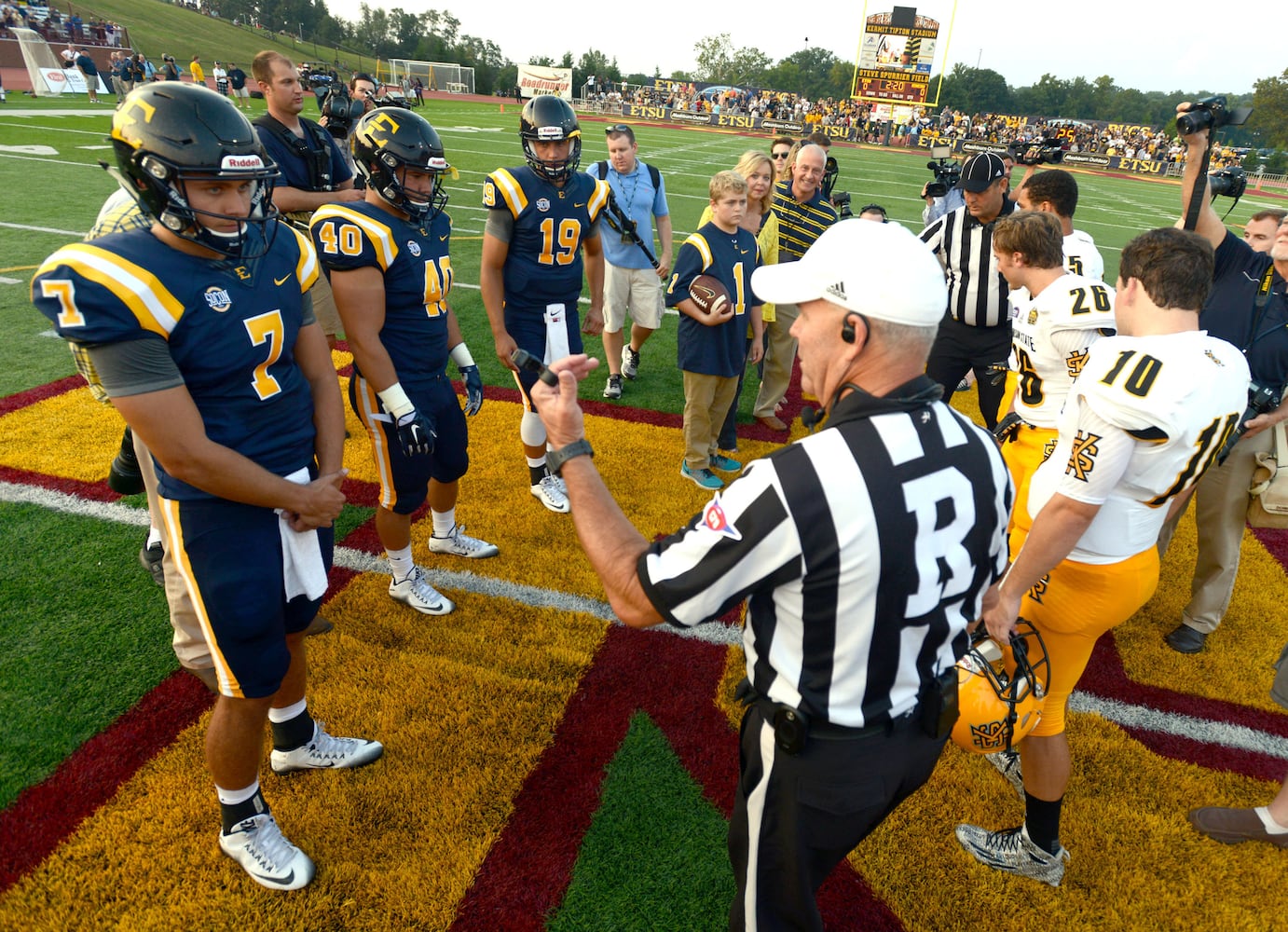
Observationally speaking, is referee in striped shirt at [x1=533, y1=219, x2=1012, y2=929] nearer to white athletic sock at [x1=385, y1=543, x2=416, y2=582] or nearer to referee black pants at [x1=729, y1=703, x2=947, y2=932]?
referee black pants at [x1=729, y1=703, x2=947, y2=932]

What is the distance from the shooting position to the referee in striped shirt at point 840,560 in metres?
1.45

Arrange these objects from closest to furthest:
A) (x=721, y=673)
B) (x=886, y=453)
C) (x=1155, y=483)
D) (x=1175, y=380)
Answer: (x=886, y=453) → (x=1175, y=380) → (x=1155, y=483) → (x=721, y=673)

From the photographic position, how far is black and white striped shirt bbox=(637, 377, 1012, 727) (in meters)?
1.43

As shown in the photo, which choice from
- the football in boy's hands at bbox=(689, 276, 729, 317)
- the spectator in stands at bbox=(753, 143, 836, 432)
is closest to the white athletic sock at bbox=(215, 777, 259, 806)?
the football in boy's hands at bbox=(689, 276, 729, 317)

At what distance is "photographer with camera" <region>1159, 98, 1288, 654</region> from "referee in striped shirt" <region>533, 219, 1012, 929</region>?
3.12m

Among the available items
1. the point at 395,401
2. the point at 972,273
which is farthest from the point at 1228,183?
the point at 395,401

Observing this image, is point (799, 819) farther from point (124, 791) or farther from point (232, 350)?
point (124, 791)

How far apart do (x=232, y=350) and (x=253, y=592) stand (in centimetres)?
75

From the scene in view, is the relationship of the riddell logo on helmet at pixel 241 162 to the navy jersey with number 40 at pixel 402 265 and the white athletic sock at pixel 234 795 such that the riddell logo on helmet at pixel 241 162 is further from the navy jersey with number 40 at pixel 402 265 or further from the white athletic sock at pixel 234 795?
the white athletic sock at pixel 234 795

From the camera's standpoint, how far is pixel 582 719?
3213 mm

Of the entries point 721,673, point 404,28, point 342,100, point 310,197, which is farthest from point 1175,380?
point 404,28

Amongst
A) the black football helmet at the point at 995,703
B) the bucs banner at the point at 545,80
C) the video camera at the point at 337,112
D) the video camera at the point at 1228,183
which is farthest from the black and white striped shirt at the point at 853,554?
the bucs banner at the point at 545,80

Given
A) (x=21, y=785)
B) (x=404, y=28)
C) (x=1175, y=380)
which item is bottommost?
(x=21, y=785)

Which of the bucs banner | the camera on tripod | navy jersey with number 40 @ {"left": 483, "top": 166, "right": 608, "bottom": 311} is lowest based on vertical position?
the camera on tripod
